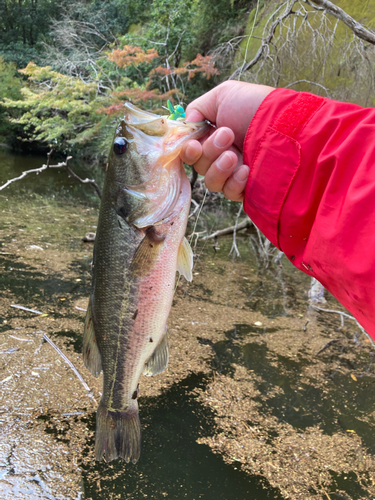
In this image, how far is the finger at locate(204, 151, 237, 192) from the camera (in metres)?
1.61

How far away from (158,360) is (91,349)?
32 centimetres

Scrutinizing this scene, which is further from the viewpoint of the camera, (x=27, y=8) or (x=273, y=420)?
(x=27, y=8)

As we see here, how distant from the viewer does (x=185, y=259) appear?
1.67 m

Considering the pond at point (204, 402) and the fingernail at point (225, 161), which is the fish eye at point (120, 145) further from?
the pond at point (204, 402)

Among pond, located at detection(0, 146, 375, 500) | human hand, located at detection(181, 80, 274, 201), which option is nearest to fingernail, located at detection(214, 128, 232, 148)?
human hand, located at detection(181, 80, 274, 201)

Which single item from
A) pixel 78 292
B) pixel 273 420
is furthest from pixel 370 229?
pixel 78 292

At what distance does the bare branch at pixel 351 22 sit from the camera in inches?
172

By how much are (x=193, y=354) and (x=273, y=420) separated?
113 cm

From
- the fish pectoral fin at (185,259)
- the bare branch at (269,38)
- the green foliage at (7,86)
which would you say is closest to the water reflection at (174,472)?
the fish pectoral fin at (185,259)

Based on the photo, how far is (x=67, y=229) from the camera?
846 cm

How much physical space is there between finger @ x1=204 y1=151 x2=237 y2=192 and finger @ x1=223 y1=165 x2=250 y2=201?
0.02 metres

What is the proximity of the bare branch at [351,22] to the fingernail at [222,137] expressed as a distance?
397cm

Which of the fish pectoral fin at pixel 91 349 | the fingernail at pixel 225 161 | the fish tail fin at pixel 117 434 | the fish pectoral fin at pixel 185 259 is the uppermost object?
the fingernail at pixel 225 161

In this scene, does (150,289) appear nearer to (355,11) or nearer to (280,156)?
(280,156)
